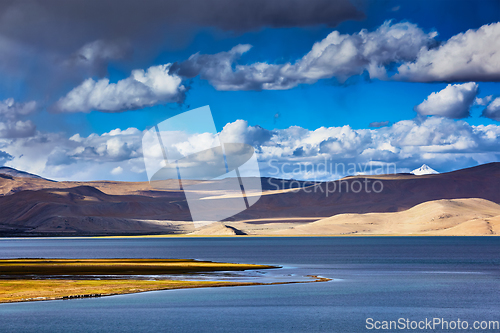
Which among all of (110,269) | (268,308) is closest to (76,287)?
(268,308)

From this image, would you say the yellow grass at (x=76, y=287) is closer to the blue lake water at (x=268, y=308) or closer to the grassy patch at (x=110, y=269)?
the blue lake water at (x=268, y=308)

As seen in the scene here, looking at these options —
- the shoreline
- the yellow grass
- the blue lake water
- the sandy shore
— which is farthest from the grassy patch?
the blue lake water

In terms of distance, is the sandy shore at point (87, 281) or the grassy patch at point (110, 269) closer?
the sandy shore at point (87, 281)

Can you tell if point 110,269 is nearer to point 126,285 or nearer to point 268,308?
point 126,285

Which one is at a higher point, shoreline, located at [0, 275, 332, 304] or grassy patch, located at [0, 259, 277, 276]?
grassy patch, located at [0, 259, 277, 276]

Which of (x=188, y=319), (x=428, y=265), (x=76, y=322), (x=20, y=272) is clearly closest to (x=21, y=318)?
(x=76, y=322)

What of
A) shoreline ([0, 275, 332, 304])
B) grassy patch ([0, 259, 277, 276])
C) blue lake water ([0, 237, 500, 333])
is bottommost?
blue lake water ([0, 237, 500, 333])

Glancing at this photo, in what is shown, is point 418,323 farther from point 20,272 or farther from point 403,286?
point 20,272

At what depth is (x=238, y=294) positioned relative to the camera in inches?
1918

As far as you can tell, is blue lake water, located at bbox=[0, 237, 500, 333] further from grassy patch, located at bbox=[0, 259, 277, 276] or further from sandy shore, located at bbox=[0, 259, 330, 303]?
grassy patch, located at bbox=[0, 259, 277, 276]

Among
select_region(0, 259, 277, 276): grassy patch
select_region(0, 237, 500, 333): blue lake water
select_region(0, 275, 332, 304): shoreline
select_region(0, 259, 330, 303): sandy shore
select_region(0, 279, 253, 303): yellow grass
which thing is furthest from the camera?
select_region(0, 259, 277, 276): grassy patch

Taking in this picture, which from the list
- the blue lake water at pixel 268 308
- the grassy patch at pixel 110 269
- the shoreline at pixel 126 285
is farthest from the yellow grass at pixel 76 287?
the grassy patch at pixel 110 269

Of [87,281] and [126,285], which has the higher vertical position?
[87,281]

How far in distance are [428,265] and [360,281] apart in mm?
28846
